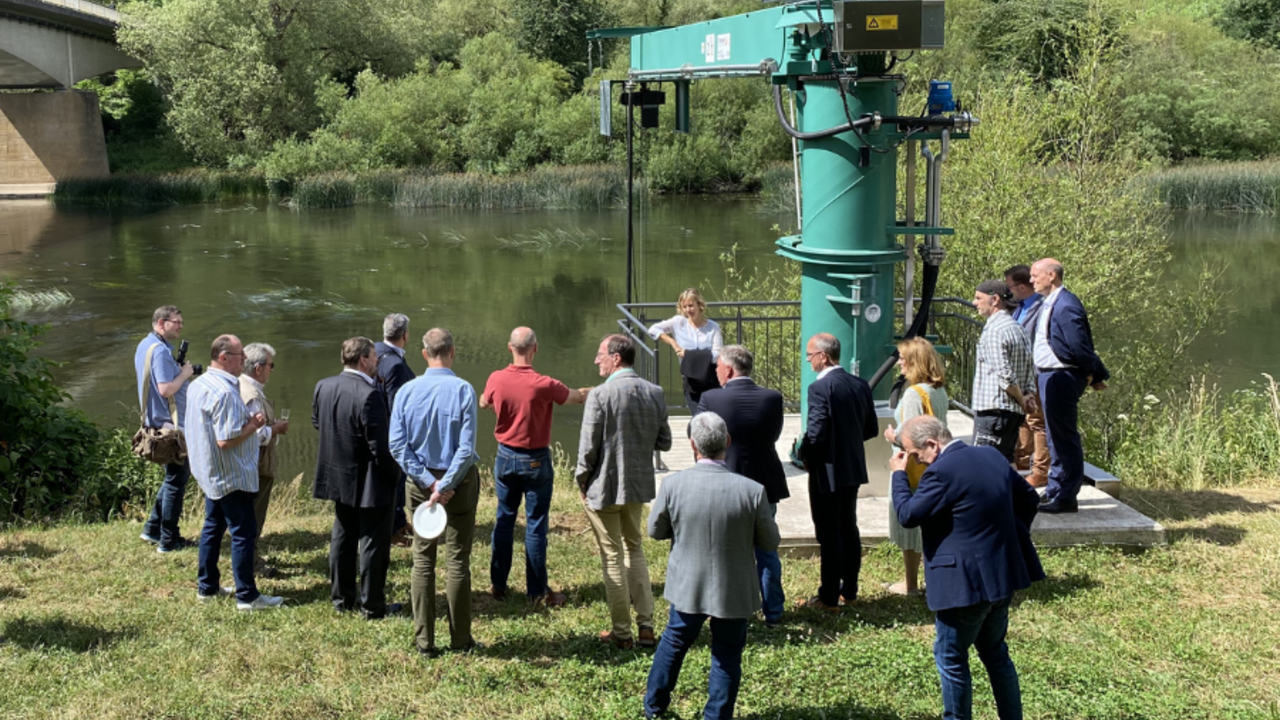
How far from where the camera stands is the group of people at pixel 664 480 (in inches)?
180

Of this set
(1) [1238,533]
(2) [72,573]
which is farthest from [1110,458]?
(2) [72,573]

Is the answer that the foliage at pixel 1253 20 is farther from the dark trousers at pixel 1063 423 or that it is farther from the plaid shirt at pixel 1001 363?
the plaid shirt at pixel 1001 363

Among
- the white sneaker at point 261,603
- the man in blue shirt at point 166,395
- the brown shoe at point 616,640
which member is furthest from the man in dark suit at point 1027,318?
the man in blue shirt at point 166,395

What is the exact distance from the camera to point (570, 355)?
60.8 feet

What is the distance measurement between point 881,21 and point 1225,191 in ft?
102

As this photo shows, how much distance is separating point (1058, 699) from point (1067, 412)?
244 cm

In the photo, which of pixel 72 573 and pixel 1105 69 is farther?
pixel 1105 69

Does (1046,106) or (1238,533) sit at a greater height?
(1046,106)

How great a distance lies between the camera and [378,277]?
1008 inches

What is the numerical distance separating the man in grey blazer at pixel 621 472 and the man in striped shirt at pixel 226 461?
6.21 feet

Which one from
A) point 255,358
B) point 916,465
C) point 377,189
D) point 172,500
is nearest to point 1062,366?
point 916,465

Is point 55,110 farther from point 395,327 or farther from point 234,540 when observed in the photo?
point 234,540

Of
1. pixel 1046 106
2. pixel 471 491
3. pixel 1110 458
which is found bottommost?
pixel 1110 458

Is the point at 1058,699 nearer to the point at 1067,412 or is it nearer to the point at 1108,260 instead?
the point at 1067,412
